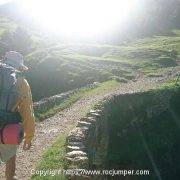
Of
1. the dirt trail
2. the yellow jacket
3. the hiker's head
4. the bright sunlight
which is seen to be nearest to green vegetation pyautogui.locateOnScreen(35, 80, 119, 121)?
the dirt trail

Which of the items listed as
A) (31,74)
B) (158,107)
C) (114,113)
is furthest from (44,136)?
(31,74)

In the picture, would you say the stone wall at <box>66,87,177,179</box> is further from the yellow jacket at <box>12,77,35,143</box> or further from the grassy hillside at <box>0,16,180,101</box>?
the grassy hillside at <box>0,16,180,101</box>

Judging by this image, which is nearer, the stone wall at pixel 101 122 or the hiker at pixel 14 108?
the hiker at pixel 14 108

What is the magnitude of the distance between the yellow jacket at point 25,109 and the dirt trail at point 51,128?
25.0 feet

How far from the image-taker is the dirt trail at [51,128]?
2073 cm

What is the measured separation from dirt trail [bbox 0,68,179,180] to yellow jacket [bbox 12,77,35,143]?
7.63 metres

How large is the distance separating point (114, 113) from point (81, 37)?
87.2m

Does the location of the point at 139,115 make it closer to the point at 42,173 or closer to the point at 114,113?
the point at 114,113

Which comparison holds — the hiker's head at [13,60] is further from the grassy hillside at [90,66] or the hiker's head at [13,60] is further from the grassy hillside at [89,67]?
the grassy hillside at [89,67]

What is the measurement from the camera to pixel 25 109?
11258 mm

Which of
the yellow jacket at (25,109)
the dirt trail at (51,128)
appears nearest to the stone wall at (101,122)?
the dirt trail at (51,128)

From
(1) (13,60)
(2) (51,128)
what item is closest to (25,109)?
(1) (13,60)

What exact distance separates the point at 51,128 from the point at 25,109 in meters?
19.2

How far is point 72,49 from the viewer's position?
8331 cm
